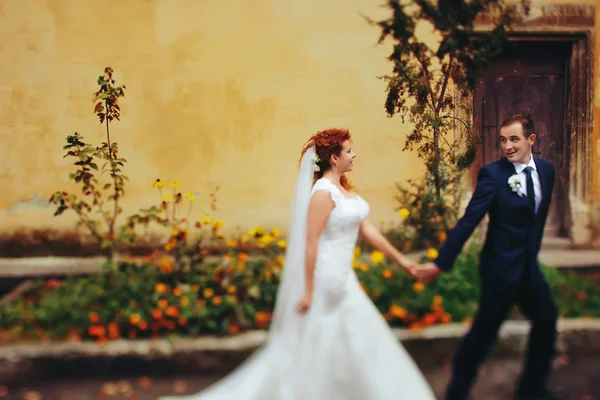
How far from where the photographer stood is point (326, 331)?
337cm

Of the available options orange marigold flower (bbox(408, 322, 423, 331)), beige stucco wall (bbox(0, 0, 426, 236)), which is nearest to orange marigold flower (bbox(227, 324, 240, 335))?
beige stucco wall (bbox(0, 0, 426, 236))

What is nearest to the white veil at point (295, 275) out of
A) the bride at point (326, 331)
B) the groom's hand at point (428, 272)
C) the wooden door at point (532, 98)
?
the bride at point (326, 331)

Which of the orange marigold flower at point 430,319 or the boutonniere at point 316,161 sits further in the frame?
the orange marigold flower at point 430,319

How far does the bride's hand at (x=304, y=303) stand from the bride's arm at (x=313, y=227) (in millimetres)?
26

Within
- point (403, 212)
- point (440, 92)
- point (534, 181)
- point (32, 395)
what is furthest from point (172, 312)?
point (440, 92)

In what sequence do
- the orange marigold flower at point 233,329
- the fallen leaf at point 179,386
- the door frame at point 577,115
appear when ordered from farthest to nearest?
the door frame at point 577,115 < the orange marigold flower at point 233,329 < the fallen leaf at point 179,386

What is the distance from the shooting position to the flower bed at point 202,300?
14.1ft

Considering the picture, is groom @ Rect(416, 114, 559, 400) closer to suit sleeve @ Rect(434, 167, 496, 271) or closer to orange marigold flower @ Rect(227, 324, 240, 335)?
suit sleeve @ Rect(434, 167, 496, 271)

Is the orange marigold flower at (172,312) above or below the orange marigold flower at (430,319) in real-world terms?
above

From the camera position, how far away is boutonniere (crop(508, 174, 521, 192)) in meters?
3.45

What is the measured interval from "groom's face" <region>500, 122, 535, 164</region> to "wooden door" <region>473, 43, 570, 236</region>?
1700 millimetres

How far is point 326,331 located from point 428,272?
69 centimetres

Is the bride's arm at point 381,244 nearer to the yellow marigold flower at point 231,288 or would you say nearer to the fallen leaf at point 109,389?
the yellow marigold flower at point 231,288

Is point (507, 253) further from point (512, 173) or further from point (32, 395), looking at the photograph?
point (32, 395)
